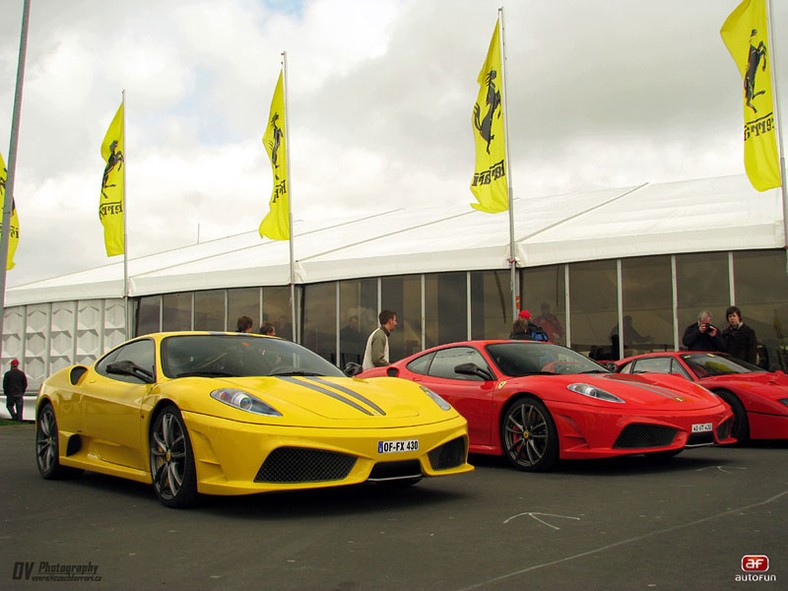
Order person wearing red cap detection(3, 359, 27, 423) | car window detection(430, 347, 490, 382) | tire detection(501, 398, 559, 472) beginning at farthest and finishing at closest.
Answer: person wearing red cap detection(3, 359, 27, 423)
car window detection(430, 347, 490, 382)
tire detection(501, 398, 559, 472)

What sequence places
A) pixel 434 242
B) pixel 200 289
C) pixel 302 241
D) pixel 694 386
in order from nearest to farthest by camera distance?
pixel 694 386, pixel 434 242, pixel 200 289, pixel 302 241

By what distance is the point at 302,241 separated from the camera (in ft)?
77.4

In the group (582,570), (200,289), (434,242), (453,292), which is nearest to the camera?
(582,570)

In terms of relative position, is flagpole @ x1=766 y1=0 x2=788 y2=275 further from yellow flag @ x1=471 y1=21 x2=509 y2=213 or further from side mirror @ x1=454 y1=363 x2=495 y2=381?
side mirror @ x1=454 y1=363 x2=495 y2=381

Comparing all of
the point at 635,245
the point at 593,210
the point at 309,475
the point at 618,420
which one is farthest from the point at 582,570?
the point at 593,210

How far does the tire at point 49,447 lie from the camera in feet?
24.1

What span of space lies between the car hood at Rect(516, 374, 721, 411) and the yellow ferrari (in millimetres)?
1821

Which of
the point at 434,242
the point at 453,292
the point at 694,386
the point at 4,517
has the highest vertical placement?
the point at 434,242

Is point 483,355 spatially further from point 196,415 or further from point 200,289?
point 200,289

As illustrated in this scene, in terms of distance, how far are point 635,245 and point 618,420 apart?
27.9 feet

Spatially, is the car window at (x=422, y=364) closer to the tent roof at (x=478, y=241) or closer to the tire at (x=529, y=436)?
the tire at (x=529, y=436)

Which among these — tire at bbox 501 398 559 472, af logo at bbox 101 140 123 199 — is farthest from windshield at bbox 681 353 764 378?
af logo at bbox 101 140 123 199

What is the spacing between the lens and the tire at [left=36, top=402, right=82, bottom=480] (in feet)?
24.1

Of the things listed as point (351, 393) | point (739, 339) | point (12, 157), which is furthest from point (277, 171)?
point (351, 393)
